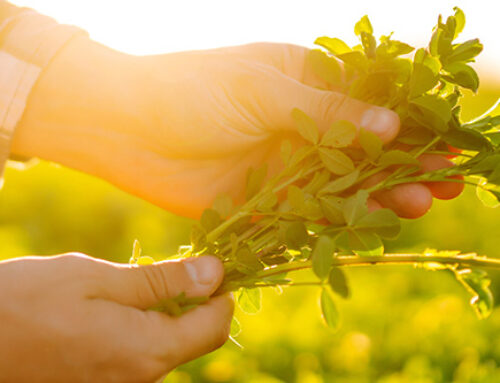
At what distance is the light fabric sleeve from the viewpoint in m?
1.85

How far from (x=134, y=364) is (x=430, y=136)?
92 cm

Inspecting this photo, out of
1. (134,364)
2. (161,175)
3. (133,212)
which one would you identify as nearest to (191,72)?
(161,175)

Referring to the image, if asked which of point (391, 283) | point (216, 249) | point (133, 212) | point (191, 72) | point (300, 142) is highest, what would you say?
point (191, 72)

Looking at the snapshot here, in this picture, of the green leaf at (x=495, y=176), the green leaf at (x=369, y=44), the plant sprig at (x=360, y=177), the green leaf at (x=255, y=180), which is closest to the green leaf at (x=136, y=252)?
the plant sprig at (x=360, y=177)

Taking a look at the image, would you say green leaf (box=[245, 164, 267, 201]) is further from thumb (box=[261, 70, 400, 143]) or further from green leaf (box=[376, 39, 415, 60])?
green leaf (box=[376, 39, 415, 60])

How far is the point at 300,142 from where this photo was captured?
1.76 m

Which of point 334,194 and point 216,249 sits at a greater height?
point 334,194

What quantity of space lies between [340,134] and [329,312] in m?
0.43

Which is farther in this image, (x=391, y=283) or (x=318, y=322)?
(x=391, y=283)

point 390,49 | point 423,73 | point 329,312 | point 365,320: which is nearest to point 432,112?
point 423,73

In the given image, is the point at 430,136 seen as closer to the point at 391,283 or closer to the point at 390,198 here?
the point at 390,198

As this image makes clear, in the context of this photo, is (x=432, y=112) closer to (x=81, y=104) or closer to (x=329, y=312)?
(x=329, y=312)

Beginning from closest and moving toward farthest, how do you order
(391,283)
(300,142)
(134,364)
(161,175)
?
(134,364) → (300,142) → (161,175) → (391,283)

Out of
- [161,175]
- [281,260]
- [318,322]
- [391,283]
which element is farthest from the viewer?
[391,283]
